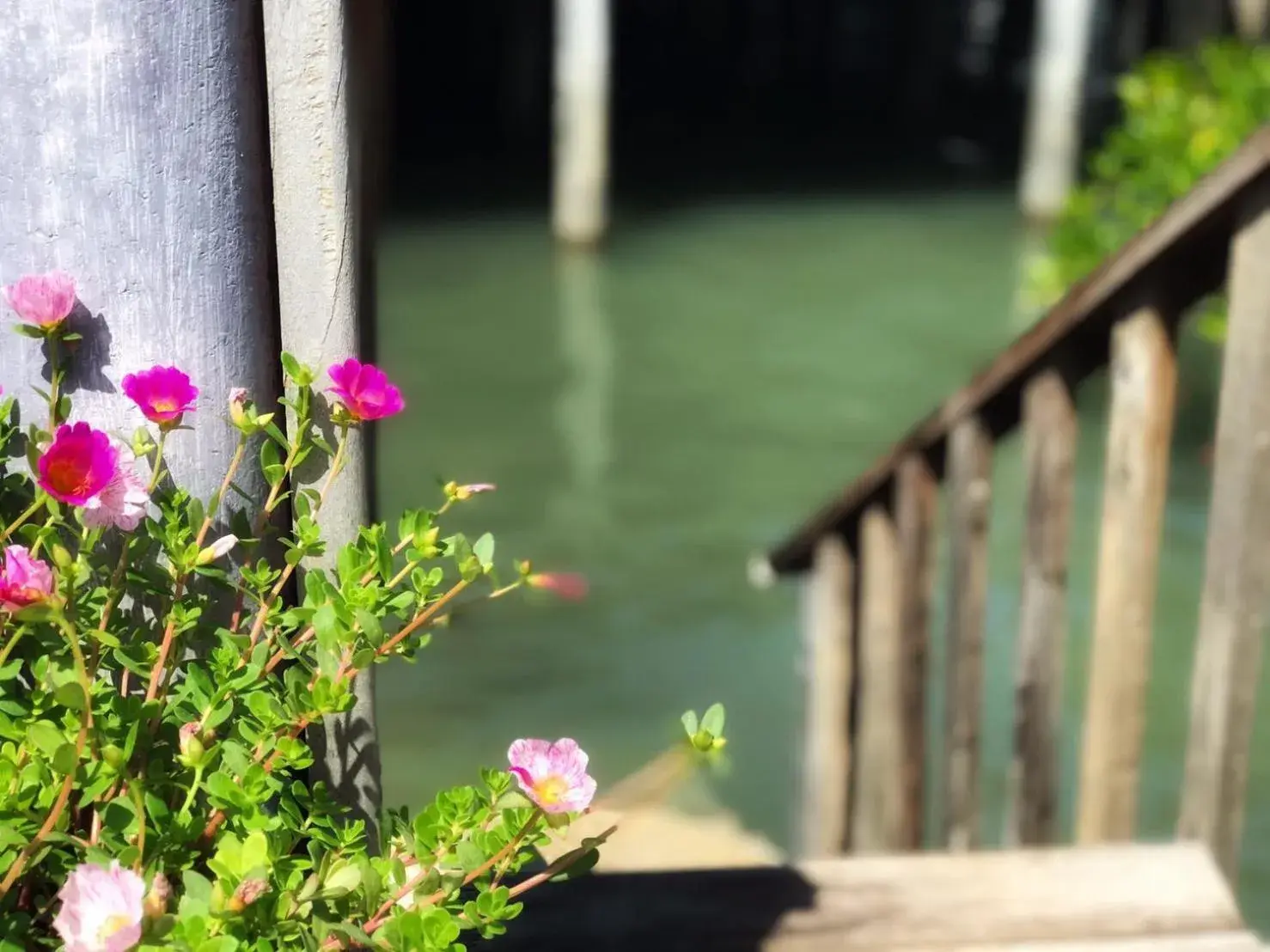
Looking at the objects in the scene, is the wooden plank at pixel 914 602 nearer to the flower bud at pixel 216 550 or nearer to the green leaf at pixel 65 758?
the flower bud at pixel 216 550

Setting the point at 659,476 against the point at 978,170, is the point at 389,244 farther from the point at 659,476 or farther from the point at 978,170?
the point at 978,170

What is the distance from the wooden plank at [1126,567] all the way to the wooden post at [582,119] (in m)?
7.64

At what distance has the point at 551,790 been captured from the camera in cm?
88

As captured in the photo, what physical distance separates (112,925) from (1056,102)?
33.6 feet

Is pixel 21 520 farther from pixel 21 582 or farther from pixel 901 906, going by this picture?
pixel 901 906

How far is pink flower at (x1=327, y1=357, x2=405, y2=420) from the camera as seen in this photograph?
0.96 meters

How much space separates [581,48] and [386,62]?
8168 mm

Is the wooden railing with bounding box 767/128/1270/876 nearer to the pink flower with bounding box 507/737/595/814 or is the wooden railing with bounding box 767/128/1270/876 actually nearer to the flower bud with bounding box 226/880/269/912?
the pink flower with bounding box 507/737/595/814

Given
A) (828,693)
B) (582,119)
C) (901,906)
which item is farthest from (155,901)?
(582,119)

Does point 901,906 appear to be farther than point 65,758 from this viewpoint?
Yes

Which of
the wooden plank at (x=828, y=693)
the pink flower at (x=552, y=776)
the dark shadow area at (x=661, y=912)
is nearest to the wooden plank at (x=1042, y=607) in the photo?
the dark shadow area at (x=661, y=912)

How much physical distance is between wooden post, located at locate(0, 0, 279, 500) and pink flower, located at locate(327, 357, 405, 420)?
0.11 meters

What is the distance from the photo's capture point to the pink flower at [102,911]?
2.48 feet

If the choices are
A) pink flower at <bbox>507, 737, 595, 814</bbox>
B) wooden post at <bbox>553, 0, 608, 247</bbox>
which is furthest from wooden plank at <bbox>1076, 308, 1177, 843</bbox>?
wooden post at <bbox>553, 0, 608, 247</bbox>
